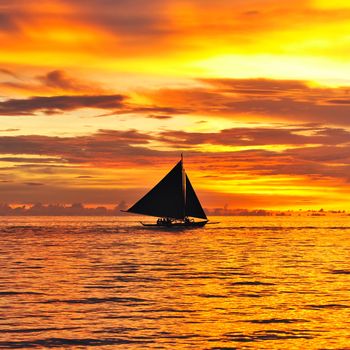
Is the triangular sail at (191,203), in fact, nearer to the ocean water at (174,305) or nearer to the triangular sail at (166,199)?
the triangular sail at (166,199)

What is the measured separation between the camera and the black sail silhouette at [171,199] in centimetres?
13850

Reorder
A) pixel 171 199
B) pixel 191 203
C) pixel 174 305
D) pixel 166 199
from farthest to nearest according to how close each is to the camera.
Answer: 1. pixel 191 203
2. pixel 171 199
3. pixel 166 199
4. pixel 174 305

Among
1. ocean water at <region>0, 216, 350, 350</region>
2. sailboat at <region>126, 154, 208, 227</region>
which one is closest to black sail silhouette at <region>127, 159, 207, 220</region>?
sailboat at <region>126, 154, 208, 227</region>

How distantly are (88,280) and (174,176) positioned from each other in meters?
86.8

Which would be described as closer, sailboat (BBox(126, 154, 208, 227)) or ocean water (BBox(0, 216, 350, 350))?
ocean water (BBox(0, 216, 350, 350))

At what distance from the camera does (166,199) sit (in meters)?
140

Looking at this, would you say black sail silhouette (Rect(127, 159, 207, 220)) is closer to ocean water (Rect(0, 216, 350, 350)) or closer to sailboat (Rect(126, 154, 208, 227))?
sailboat (Rect(126, 154, 208, 227))

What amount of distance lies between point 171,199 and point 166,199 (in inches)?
41.0

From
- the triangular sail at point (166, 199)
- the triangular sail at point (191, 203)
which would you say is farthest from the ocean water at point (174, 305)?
the triangular sail at point (191, 203)

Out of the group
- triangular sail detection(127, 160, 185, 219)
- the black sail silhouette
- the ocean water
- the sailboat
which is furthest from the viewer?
the black sail silhouette

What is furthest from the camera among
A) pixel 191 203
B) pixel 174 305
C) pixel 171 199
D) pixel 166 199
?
pixel 191 203

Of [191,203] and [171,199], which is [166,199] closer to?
[171,199]

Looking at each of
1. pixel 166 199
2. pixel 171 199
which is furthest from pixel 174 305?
pixel 171 199

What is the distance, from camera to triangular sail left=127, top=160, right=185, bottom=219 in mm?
138250
